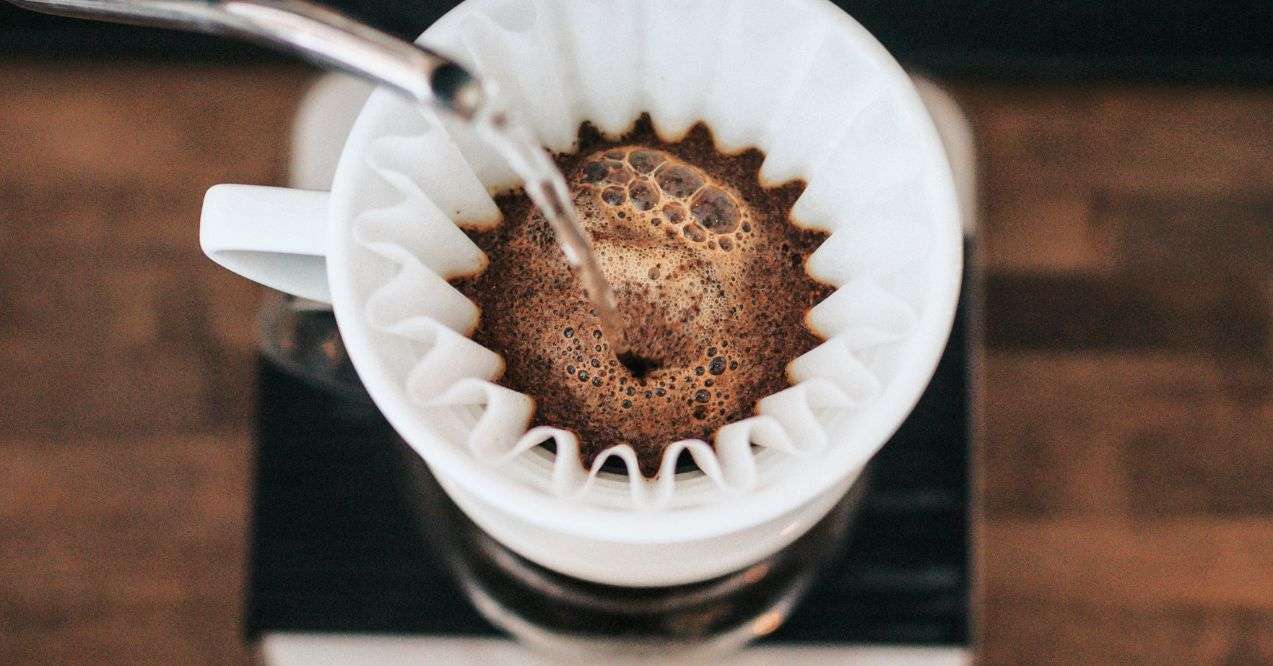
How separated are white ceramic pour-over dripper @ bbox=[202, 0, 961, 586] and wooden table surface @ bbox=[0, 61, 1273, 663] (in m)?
0.52

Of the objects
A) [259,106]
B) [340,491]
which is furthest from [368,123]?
[259,106]

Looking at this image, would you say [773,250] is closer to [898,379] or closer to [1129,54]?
[898,379]

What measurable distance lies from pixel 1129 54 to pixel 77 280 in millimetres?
920

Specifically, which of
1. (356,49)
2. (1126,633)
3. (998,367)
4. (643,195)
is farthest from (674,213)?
(1126,633)

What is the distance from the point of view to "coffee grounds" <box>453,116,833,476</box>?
448 mm

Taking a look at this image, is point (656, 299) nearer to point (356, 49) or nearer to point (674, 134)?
point (674, 134)

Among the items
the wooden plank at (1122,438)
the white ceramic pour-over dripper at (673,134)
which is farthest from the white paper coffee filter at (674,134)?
the wooden plank at (1122,438)

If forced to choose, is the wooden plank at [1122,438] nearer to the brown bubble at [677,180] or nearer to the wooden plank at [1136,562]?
the wooden plank at [1136,562]

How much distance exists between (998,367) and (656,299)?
0.55 m

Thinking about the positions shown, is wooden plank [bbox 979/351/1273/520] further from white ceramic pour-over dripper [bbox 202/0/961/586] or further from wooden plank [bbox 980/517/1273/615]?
white ceramic pour-over dripper [bbox 202/0/961/586]

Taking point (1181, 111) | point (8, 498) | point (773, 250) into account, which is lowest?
point (8, 498)

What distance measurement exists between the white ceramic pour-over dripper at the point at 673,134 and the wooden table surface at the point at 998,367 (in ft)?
1.69

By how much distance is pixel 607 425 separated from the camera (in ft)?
1.47

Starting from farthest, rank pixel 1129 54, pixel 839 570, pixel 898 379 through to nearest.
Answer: pixel 1129 54 < pixel 839 570 < pixel 898 379
